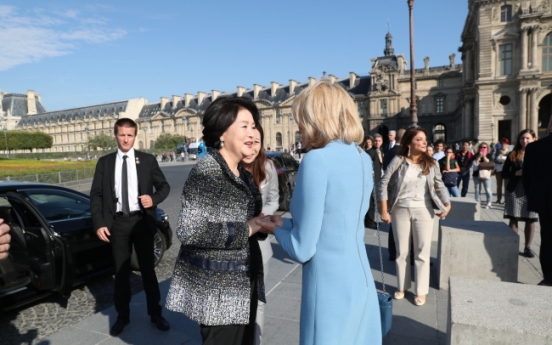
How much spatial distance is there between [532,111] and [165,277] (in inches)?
1576

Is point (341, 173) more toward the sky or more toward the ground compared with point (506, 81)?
more toward the ground

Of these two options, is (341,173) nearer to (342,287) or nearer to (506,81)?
(342,287)

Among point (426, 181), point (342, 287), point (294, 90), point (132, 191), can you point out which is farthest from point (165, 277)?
point (294, 90)

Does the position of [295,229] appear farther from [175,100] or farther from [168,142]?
[175,100]

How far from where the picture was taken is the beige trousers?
3.90 metres

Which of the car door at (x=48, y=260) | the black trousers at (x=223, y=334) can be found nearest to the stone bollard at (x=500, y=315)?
the black trousers at (x=223, y=334)

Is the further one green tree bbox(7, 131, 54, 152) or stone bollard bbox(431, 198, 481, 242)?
green tree bbox(7, 131, 54, 152)

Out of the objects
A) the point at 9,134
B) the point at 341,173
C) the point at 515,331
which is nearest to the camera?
the point at 341,173

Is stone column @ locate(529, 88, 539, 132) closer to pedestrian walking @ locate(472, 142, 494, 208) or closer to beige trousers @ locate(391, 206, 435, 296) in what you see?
pedestrian walking @ locate(472, 142, 494, 208)

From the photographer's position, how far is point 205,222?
5.75 feet

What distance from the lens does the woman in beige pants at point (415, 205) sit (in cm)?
391

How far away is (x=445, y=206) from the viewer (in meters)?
4.14

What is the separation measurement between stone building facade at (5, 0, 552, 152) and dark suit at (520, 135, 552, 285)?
2982mm

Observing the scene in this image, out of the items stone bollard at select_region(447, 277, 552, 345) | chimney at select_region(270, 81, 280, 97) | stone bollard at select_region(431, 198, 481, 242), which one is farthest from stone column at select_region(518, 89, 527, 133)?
chimney at select_region(270, 81, 280, 97)
